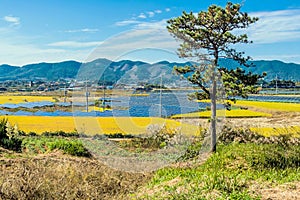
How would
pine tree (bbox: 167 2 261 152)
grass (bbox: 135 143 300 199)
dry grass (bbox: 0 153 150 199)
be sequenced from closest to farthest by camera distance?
dry grass (bbox: 0 153 150 199), grass (bbox: 135 143 300 199), pine tree (bbox: 167 2 261 152)

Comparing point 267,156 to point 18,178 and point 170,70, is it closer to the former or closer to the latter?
point 170,70

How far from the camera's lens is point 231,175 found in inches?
259

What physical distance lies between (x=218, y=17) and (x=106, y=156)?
A: 4885 millimetres

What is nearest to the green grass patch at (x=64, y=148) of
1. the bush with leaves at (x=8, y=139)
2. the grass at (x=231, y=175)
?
the bush with leaves at (x=8, y=139)

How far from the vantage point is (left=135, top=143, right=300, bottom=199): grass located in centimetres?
534

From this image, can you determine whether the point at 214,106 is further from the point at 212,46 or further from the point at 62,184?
the point at 62,184

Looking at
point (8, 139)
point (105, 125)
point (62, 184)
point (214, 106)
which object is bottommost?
point (105, 125)

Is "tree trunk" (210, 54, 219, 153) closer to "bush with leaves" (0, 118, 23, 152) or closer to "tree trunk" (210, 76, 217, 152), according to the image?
"tree trunk" (210, 76, 217, 152)

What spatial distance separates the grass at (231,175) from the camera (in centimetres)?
534

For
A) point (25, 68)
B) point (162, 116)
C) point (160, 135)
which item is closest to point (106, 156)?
point (160, 135)

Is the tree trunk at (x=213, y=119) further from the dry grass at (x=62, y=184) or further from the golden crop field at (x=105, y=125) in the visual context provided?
the dry grass at (x=62, y=184)

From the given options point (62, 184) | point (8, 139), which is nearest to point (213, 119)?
point (62, 184)

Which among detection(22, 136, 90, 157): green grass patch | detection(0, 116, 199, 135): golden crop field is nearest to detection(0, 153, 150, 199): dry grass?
detection(22, 136, 90, 157): green grass patch

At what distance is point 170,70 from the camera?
10516mm
